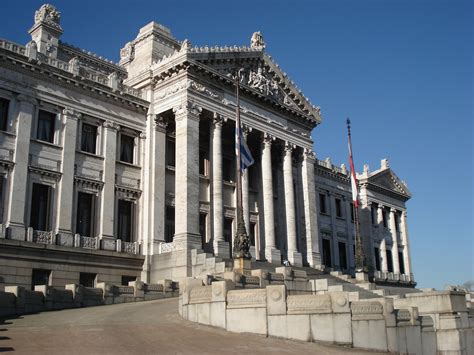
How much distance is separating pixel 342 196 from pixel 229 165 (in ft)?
68.7

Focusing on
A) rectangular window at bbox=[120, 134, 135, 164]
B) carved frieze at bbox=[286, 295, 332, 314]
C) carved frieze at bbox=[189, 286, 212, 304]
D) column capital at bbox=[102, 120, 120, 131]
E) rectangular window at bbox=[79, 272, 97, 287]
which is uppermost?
column capital at bbox=[102, 120, 120, 131]

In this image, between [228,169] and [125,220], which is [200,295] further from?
[228,169]

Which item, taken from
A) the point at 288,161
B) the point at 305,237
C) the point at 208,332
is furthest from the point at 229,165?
the point at 208,332

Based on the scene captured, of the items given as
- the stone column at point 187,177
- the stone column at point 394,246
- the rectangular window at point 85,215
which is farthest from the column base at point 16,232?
the stone column at point 394,246

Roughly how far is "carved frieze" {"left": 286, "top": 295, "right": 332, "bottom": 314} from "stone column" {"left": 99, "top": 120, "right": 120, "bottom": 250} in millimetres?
18229

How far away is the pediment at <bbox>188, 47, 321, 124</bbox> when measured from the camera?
37.9m

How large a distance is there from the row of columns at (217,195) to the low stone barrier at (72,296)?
6169 millimetres

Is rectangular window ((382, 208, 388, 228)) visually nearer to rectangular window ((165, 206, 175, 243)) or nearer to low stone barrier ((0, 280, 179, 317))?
rectangular window ((165, 206, 175, 243))

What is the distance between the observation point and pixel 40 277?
29906 mm

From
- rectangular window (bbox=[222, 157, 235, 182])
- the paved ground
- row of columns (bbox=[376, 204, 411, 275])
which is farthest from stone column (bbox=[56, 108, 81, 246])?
row of columns (bbox=[376, 204, 411, 275])

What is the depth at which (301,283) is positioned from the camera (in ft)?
94.4

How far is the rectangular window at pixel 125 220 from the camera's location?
3531cm

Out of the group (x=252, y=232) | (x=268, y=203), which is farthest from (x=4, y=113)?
(x=252, y=232)

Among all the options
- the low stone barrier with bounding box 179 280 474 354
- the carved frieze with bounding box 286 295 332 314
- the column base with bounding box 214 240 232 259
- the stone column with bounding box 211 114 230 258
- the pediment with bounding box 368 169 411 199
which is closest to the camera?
the low stone barrier with bounding box 179 280 474 354
